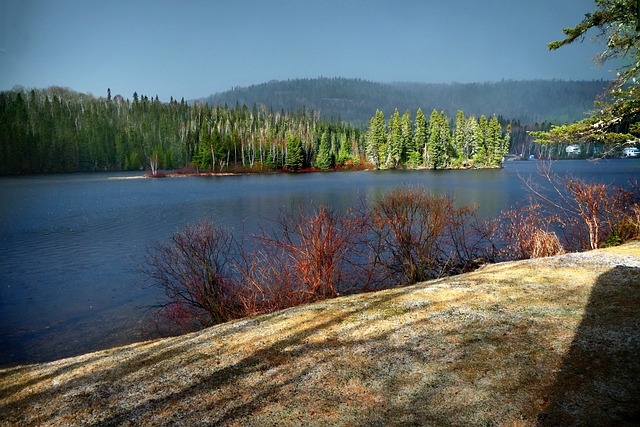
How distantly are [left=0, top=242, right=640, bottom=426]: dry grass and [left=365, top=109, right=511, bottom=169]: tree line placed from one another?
328 ft

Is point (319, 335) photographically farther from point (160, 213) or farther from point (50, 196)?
point (50, 196)

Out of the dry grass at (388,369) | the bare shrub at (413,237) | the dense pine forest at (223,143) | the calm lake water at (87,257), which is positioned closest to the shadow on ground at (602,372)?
the dry grass at (388,369)

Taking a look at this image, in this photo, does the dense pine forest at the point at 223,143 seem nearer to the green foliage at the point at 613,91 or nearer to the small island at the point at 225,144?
the small island at the point at 225,144

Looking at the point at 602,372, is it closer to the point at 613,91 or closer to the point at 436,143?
the point at 613,91

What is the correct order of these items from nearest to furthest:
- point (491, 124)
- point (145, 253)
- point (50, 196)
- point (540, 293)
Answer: point (540, 293)
point (145, 253)
point (50, 196)
point (491, 124)

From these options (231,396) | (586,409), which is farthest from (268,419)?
(586,409)

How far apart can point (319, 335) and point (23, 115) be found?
167 meters

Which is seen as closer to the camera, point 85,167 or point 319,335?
point 319,335

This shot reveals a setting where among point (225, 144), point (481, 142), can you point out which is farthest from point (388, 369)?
point (225, 144)

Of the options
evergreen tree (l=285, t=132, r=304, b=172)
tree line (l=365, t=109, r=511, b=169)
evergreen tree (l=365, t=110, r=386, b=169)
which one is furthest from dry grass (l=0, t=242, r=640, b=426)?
evergreen tree (l=285, t=132, r=304, b=172)

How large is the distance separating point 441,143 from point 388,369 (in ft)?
350

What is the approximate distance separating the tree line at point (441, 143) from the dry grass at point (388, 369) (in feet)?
328

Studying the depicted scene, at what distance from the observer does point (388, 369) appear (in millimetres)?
6559

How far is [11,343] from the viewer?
1321 centimetres
